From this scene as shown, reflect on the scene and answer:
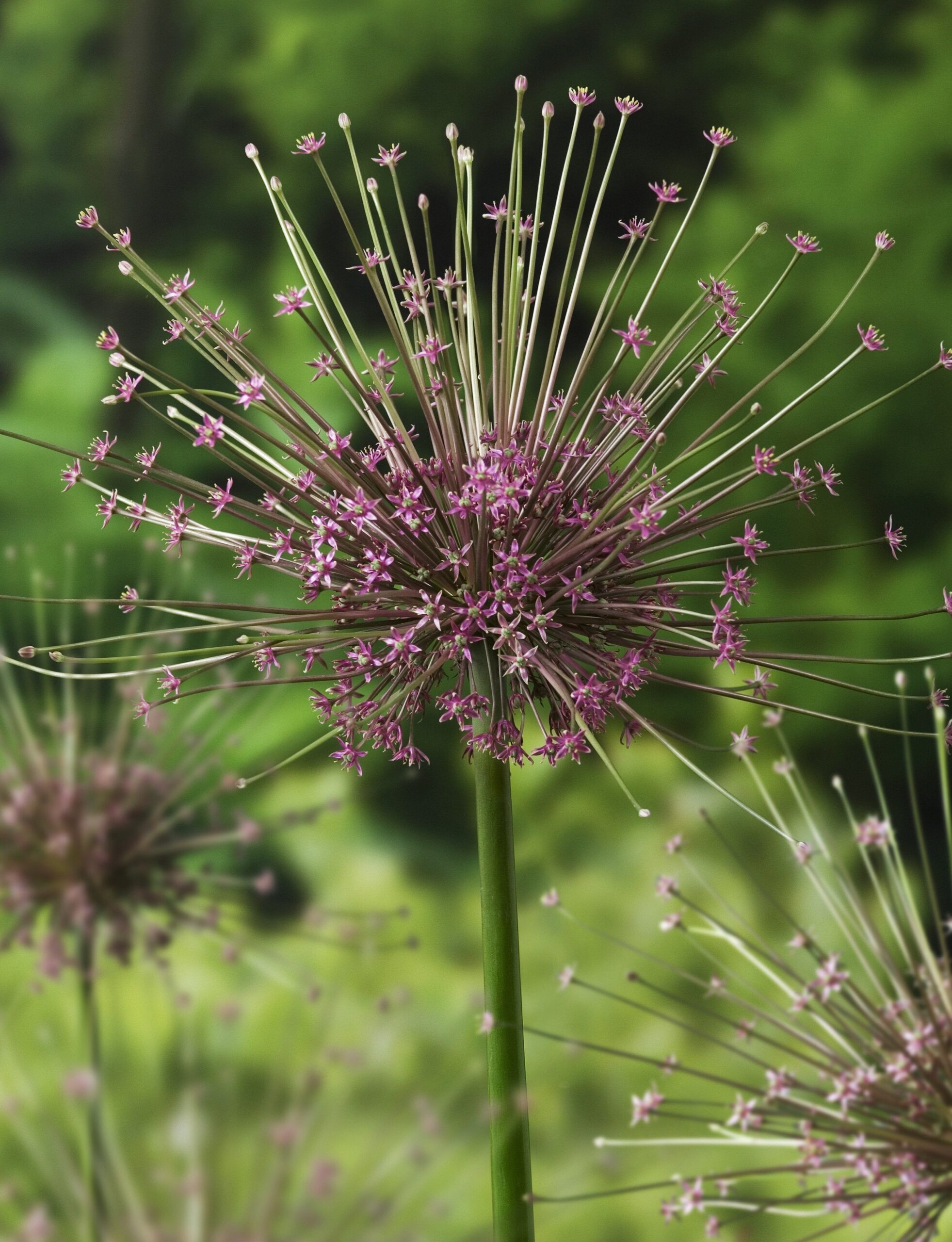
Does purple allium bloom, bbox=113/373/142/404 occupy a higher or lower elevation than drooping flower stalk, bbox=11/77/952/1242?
higher

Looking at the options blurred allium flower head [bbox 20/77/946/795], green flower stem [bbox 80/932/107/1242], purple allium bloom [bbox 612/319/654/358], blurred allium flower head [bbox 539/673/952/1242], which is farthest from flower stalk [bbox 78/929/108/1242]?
purple allium bloom [bbox 612/319/654/358]

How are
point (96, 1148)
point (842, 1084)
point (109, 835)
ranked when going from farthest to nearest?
point (842, 1084) < point (109, 835) < point (96, 1148)

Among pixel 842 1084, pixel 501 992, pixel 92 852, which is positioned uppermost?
pixel 92 852

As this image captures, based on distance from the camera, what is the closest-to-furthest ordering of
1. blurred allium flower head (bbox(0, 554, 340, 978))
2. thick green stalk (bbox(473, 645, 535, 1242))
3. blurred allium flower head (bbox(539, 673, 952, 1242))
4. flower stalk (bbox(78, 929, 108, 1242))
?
flower stalk (bbox(78, 929, 108, 1242)) → blurred allium flower head (bbox(0, 554, 340, 978)) → thick green stalk (bbox(473, 645, 535, 1242)) → blurred allium flower head (bbox(539, 673, 952, 1242))

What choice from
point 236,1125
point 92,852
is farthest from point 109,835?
point 236,1125

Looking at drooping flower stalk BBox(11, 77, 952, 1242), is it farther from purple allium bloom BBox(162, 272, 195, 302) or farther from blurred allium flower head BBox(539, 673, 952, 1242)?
blurred allium flower head BBox(539, 673, 952, 1242)

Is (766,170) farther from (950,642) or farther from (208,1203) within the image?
(208,1203)

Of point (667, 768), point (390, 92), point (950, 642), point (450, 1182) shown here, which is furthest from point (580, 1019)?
point (390, 92)

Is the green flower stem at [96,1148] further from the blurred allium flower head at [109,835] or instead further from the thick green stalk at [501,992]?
the thick green stalk at [501,992]

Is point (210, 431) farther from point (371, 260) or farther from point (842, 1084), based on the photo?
point (842, 1084)
